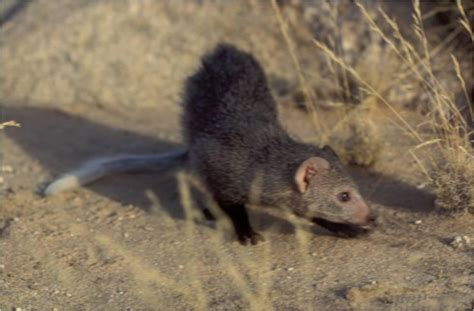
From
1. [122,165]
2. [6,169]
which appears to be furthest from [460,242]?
[6,169]

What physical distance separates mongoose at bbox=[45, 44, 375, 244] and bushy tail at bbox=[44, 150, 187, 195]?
1 cm

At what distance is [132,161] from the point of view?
7207 mm

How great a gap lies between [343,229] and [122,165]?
2.21 m

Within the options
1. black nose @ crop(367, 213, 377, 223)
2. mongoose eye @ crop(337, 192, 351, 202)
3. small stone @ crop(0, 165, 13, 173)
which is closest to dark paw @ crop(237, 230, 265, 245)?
mongoose eye @ crop(337, 192, 351, 202)

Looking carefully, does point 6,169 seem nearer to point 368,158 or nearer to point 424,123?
point 368,158

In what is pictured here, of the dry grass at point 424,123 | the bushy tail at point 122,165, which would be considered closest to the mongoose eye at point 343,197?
the dry grass at point 424,123

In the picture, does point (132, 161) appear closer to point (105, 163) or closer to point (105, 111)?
point (105, 163)

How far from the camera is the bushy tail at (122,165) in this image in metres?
6.95

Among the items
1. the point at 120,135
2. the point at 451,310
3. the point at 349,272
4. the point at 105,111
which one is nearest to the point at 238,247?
the point at 349,272

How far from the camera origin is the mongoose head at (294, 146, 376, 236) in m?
5.60

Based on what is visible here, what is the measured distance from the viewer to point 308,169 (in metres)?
5.63

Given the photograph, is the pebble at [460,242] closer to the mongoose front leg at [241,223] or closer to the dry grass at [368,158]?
the dry grass at [368,158]

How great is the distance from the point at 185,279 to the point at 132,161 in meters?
2.15

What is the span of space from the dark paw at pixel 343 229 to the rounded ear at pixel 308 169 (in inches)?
12.5
